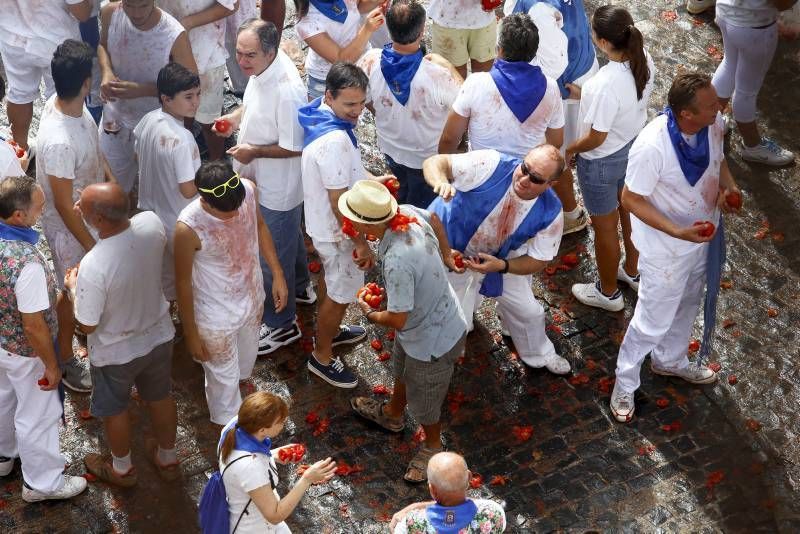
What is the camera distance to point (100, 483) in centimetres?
747

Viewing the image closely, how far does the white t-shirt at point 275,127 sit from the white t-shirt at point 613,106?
1.99 metres

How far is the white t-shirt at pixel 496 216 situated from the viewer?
7.39 m

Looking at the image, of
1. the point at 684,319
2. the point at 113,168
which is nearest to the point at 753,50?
the point at 684,319

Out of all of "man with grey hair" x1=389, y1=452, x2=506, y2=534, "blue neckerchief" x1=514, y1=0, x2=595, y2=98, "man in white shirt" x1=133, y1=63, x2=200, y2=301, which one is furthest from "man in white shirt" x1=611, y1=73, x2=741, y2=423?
"man in white shirt" x1=133, y1=63, x2=200, y2=301

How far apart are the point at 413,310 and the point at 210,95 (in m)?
3.55

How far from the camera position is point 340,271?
7.89m

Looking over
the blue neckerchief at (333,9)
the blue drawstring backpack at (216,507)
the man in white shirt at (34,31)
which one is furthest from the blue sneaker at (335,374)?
the man in white shirt at (34,31)

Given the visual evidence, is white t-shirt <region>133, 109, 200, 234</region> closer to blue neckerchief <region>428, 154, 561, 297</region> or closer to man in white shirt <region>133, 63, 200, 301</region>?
man in white shirt <region>133, 63, 200, 301</region>

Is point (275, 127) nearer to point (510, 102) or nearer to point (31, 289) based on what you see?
point (510, 102)

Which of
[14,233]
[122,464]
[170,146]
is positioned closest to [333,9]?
[170,146]

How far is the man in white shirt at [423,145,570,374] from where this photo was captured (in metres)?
7.24

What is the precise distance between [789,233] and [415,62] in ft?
11.6

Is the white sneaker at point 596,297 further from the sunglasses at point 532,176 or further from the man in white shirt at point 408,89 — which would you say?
the sunglasses at point 532,176

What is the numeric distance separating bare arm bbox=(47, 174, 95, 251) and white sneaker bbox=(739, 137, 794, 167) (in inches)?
227
